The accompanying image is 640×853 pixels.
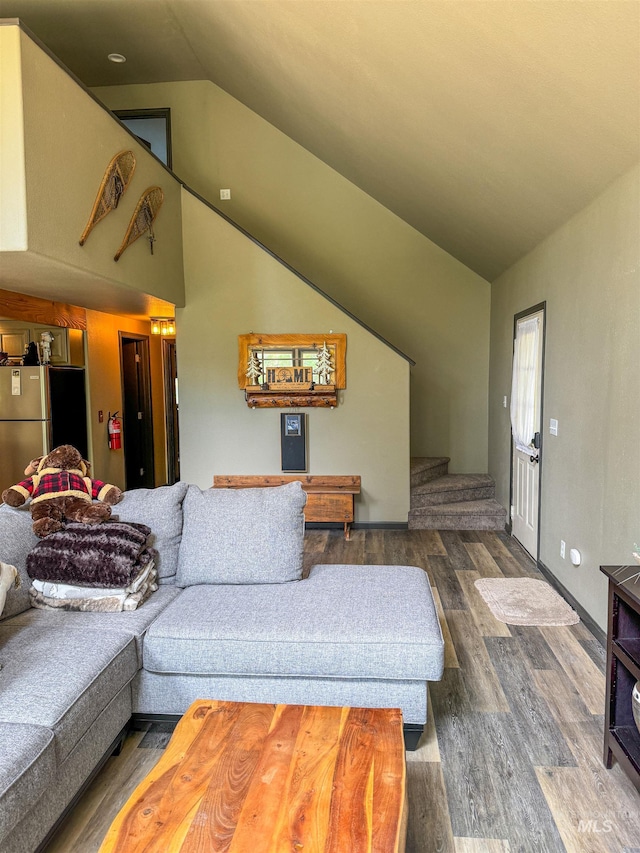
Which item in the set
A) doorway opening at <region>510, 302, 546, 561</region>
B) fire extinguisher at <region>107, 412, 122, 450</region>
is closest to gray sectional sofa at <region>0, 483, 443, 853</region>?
doorway opening at <region>510, 302, 546, 561</region>

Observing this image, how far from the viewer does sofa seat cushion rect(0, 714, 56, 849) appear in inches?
58.2

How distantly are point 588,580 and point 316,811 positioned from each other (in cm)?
253

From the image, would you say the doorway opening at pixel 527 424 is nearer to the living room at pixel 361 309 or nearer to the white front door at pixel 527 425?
the white front door at pixel 527 425

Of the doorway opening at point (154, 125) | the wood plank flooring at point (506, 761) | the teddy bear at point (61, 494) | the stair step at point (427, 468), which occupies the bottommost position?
the wood plank flooring at point (506, 761)

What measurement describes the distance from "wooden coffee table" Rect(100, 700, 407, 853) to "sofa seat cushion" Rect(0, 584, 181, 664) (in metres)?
0.58

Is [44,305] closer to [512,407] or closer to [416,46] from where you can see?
[416,46]

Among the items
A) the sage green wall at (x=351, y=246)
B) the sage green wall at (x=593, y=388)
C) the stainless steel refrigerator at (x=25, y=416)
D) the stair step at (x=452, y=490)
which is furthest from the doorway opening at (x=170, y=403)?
the sage green wall at (x=593, y=388)

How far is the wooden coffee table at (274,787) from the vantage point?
1331 millimetres

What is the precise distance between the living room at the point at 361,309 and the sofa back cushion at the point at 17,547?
1.42m

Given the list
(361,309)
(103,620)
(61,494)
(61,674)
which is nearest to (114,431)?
(361,309)

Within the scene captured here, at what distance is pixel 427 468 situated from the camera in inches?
243

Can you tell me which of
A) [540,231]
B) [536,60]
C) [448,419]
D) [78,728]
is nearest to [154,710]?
[78,728]

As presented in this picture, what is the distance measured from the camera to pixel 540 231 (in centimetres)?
414

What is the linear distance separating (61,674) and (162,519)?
103 cm
